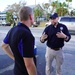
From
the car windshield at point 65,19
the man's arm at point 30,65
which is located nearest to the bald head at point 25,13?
the man's arm at point 30,65

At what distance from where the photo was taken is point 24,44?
10.5ft

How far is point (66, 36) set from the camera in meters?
5.59

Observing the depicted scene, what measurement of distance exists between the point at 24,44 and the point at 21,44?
66 mm

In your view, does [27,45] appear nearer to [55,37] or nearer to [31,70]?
[31,70]

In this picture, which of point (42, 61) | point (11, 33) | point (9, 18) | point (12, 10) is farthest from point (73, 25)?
point (12, 10)

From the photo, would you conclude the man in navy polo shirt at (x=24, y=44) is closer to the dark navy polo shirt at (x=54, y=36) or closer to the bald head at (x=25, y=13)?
the bald head at (x=25, y=13)

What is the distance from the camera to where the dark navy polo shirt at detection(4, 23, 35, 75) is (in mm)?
3193

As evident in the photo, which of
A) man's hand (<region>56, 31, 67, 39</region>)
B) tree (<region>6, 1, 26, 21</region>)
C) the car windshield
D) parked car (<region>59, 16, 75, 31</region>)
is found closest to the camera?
man's hand (<region>56, 31, 67, 39</region>)

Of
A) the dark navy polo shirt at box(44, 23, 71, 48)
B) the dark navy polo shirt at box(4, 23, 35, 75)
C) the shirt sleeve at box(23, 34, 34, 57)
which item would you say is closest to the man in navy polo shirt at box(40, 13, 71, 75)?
the dark navy polo shirt at box(44, 23, 71, 48)

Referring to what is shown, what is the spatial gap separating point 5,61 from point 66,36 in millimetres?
4440

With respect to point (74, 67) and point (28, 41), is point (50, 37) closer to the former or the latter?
point (28, 41)

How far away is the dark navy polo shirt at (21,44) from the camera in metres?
3.19

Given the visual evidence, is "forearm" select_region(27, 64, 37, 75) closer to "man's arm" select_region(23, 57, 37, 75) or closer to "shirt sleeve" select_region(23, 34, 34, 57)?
"man's arm" select_region(23, 57, 37, 75)

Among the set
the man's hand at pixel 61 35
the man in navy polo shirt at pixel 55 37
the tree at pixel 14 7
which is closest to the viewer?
the man's hand at pixel 61 35
